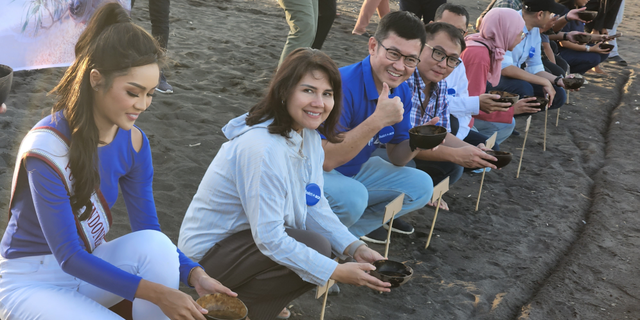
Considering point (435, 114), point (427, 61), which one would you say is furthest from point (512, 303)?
point (427, 61)

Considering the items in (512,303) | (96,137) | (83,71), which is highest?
(83,71)

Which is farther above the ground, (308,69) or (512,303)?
(308,69)

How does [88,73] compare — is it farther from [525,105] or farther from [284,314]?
[525,105]

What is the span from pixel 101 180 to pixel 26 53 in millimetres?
2721

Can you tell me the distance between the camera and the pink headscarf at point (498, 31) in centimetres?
416

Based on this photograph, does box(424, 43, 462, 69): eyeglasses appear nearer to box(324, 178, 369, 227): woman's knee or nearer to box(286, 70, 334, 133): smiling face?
box(324, 178, 369, 227): woman's knee

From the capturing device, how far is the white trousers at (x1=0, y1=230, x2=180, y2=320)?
1.53m

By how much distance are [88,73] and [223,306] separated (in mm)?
744

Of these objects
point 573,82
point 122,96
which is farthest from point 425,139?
point 573,82

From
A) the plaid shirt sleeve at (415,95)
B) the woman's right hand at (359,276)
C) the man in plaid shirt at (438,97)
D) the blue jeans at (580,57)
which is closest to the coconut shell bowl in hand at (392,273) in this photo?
the woman's right hand at (359,276)

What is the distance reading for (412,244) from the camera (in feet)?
10.8

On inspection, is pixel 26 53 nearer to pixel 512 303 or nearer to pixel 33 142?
pixel 33 142

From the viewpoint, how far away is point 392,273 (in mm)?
2094

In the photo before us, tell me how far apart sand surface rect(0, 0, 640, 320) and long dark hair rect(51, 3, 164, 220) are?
1.23m
